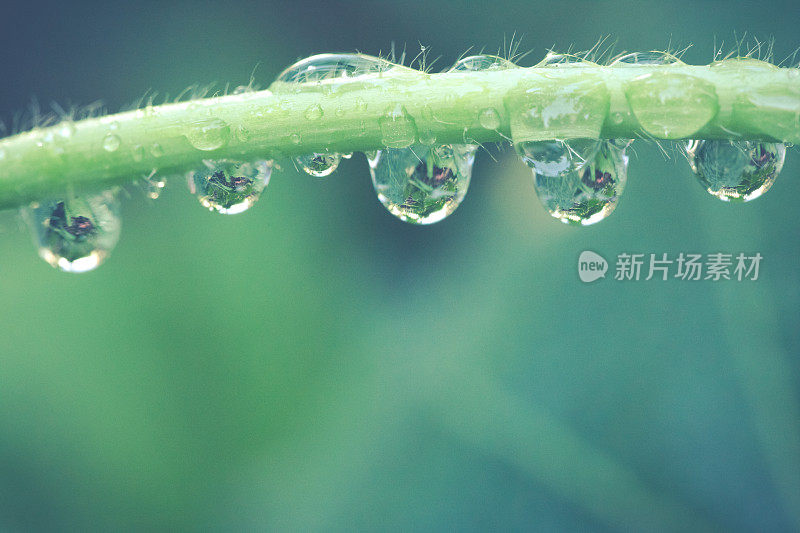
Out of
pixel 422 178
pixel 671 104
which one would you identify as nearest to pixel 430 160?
pixel 422 178

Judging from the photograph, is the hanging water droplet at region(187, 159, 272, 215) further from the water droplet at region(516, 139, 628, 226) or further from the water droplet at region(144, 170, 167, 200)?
the water droplet at region(516, 139, 628, 226)

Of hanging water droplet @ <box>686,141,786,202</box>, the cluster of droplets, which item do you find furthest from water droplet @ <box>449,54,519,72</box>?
hanging water droplet @ <box>686,141,786,202</box>

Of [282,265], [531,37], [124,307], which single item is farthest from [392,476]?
[531,37]

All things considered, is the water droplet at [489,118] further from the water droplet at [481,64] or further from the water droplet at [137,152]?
the water droplet at [137,152]

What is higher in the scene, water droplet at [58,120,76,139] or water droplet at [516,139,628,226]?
water droplet at [516,139,628,226]

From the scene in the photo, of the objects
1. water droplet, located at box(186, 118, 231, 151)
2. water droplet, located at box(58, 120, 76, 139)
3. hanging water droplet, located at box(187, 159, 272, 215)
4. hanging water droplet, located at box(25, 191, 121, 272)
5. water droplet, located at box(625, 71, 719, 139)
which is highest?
water droplet, located at box(625, 71, 719, 139)

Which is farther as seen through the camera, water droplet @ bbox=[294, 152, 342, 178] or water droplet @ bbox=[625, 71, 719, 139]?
water droplet @ bbox=[294, 152, 342, 178]

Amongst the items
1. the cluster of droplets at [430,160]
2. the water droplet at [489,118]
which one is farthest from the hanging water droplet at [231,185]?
the water droplet at [489,118]
